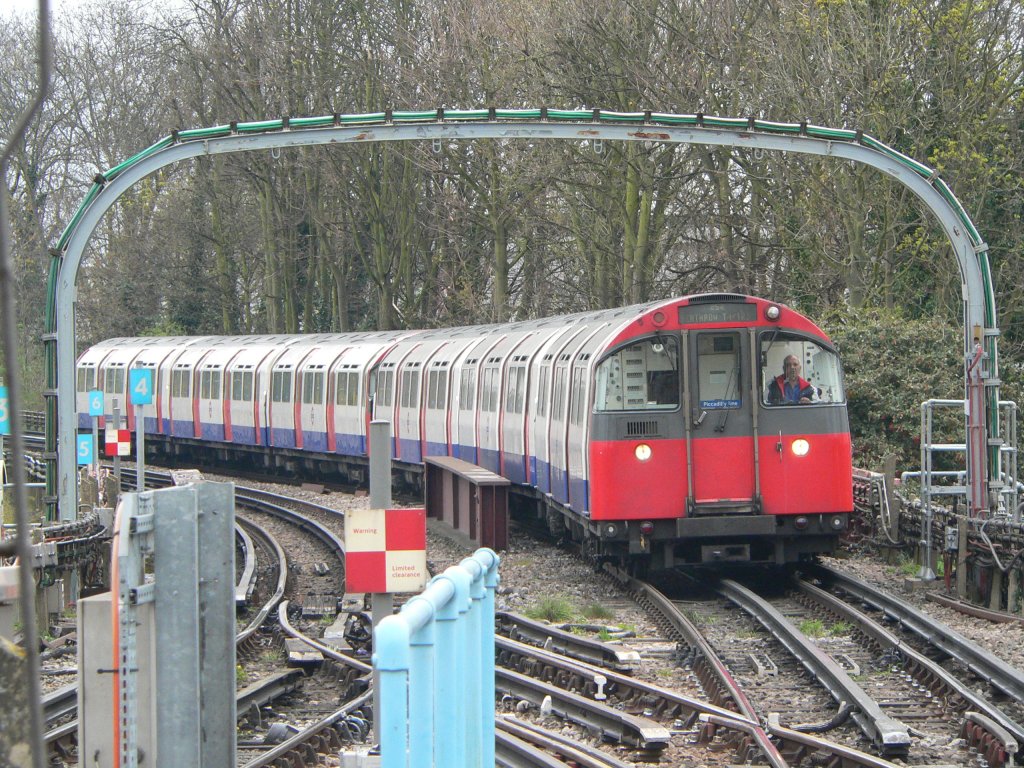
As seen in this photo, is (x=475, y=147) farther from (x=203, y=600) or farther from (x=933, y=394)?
(x=203, y=600)

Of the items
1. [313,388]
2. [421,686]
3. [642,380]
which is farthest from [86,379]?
[421,686]

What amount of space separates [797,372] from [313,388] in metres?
17.5

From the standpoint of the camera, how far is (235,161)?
39875 millimetres

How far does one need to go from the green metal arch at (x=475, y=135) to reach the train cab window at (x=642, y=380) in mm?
2590

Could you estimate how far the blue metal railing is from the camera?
128 inches

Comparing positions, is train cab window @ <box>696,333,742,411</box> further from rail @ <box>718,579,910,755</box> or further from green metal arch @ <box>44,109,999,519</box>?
green metal arch @ <box>44,109,999,519</box>

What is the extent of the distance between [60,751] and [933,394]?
14725mm

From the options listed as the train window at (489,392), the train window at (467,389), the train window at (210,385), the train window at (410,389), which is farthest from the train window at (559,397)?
the train window at (210,385)

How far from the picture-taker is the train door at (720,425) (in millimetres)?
13281

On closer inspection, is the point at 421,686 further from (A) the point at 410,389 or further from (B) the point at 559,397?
(A) the point at 410,389

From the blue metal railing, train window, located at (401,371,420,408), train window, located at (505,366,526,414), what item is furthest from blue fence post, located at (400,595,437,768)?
train window, located at (401,371,420,408)

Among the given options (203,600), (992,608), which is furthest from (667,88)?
(203,600)

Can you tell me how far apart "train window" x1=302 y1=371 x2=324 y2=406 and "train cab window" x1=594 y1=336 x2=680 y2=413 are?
16.4m

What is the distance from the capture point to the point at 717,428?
13.3m
